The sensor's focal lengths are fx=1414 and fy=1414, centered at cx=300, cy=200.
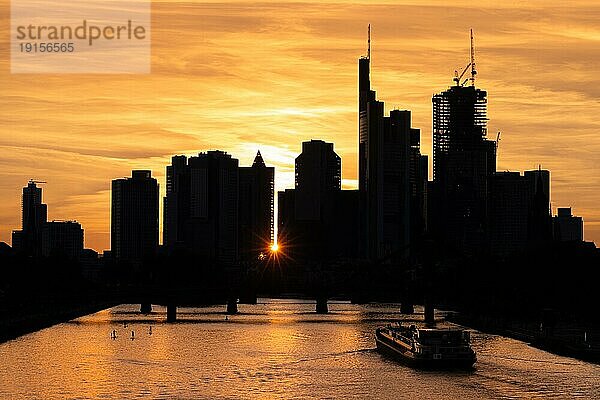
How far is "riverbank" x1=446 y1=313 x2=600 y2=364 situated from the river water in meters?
1.46

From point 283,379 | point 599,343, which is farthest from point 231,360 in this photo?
point 599,343

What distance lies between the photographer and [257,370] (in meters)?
113

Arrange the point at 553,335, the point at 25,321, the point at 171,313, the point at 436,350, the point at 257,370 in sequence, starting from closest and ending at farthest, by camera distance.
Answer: the point at 257,370 < the point at 436,350 < the point at 553,335 < the point at 25,321 < the point at 171,313

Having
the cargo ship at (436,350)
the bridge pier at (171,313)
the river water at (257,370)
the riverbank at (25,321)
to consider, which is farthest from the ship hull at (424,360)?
the bridge pier at (171,313)

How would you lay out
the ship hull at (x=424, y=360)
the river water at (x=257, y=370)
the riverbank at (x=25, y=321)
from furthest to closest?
the riverbank at (x=25, y=321) → the ship hull at (x=424, y=360) → the river water at (x=257, y=370)

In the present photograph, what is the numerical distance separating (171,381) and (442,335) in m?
26.3

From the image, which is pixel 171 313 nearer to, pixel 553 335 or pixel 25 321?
pixel 25 321

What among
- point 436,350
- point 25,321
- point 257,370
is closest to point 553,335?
point 436,350

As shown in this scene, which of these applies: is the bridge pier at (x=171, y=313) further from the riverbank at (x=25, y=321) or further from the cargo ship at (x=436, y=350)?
the cargo ship at (x=436, y=350)

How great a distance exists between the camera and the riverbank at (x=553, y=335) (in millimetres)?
122625

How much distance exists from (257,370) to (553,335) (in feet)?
135

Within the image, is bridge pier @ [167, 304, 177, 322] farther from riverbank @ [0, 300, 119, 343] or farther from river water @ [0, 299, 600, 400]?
river water @ [0, 299, 600, 400]

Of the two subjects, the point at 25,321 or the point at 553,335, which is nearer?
the point at 553,335

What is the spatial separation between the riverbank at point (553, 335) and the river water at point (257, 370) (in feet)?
4.79
